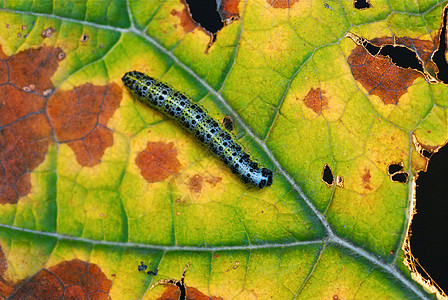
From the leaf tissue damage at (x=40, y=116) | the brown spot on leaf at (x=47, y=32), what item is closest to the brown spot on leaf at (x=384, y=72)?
the leaf tissue damage at (x=40, y=116)

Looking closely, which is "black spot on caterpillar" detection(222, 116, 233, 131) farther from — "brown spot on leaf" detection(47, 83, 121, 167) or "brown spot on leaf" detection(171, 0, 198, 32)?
"brown spot on leaf" detection(47, 83, 121, 167)

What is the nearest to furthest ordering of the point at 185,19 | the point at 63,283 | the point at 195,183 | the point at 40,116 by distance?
the point at 63,283
the point at 40,116
the point at 195,183
the point at 185,19

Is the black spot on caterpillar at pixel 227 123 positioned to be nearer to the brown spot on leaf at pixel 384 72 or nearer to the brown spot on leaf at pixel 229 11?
the brown spot on leaf at pixel 229 11

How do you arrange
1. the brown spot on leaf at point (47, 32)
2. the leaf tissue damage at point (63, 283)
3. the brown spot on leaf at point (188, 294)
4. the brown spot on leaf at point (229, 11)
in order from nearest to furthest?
the leaf tissue damage at point (63, 283)
the brown spot on leaf at point (188, 294)
the brown spot on leaf at point (47, 32)
the brown spot on leaf at point (229, 11)

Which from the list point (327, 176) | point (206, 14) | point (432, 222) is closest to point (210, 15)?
point (206, 14)

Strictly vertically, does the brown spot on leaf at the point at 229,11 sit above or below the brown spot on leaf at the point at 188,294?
above

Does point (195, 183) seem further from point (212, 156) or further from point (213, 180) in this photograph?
point (212, 156)

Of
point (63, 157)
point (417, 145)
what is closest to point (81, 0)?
point (63, 157)
